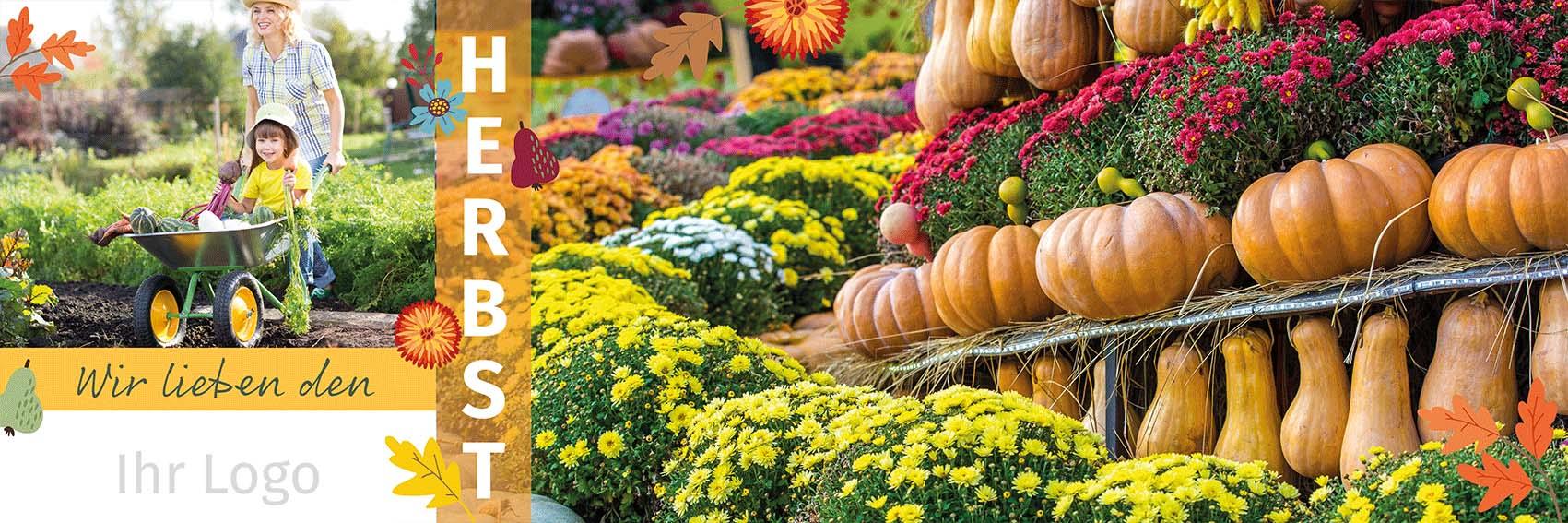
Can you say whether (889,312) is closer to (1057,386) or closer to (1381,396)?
(1057,386)

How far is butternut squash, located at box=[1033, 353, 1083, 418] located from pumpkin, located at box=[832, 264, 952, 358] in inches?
17.3

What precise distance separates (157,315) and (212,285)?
13cm

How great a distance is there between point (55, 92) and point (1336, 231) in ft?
12.1

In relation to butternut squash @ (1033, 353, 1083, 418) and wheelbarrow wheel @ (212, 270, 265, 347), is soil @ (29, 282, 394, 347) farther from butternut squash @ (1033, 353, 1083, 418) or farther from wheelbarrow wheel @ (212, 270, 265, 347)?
butternut squash @ (1033, 353, 1083, 418)

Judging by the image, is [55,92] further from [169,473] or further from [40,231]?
[169,473]

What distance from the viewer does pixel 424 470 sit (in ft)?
8.81

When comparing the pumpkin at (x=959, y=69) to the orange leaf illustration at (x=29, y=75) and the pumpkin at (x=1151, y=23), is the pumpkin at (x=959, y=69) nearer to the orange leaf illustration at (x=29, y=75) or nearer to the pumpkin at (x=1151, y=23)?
the pumpkin at (x=1151, y=23)

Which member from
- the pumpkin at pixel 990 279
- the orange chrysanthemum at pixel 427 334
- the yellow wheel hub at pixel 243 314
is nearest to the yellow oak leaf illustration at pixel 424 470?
the orange chrysanthemum at pixel 427 334

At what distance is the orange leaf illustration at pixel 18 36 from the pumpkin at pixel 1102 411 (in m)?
2.36

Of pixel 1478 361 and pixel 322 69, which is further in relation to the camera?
pixel 322 69

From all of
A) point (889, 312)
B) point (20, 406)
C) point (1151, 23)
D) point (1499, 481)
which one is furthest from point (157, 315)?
point (1499, 481)

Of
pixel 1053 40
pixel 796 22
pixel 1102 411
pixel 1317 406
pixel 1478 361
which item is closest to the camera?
pixel 796 22

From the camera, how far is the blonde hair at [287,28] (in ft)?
9.30

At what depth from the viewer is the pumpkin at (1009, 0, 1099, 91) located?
137 inches
